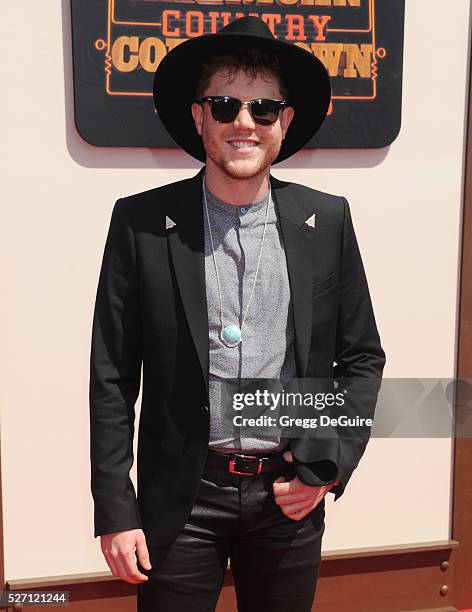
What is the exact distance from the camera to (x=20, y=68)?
285 cm

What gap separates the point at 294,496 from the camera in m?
1.96

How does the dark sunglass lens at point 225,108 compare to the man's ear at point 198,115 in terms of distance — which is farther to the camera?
the man's ear at point 198,115

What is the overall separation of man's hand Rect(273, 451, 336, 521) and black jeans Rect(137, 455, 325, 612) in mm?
31

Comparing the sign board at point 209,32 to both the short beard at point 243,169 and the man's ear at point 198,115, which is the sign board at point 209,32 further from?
the short beard at point 243,169

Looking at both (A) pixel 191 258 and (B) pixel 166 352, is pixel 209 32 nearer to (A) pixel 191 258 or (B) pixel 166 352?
(A) pixel 191 258

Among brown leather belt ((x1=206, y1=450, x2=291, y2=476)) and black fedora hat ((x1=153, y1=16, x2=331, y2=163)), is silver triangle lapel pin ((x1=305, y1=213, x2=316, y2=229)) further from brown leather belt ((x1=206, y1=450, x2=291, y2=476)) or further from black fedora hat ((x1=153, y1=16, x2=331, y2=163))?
brown leather belt ((x1=206, y1=450, x2=291, y2=476))

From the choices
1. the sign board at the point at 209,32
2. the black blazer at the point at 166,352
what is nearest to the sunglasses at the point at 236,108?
the black blazer at the point at 166,352

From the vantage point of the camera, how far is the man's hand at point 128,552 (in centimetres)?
192

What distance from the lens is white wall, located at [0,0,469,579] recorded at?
2.91 m

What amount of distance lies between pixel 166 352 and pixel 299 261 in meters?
0.44

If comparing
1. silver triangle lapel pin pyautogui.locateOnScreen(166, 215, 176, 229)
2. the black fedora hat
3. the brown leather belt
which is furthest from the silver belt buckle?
the black fedora hat

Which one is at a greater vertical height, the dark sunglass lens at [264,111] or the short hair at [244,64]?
the short hair at [244,64]

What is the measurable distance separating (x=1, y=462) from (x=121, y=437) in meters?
1.35

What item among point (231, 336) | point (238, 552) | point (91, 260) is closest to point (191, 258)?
point (231, 336)
